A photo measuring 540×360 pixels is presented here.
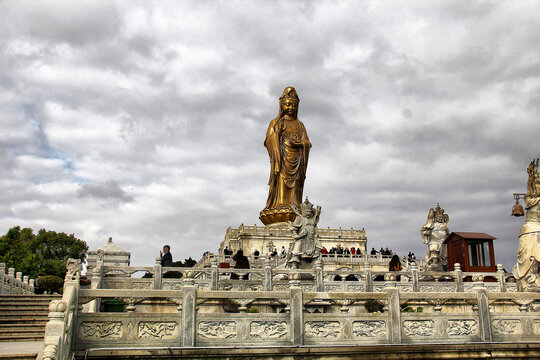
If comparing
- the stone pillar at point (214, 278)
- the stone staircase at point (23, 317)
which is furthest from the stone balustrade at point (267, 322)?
the stone pillar at point (214, 278)

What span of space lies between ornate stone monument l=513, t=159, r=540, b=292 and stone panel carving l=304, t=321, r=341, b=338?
5783 millimetres

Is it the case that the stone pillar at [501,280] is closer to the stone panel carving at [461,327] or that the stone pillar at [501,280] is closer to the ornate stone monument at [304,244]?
the ornate stone monument at [304,244]

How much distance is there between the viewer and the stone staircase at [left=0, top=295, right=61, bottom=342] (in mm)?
11597

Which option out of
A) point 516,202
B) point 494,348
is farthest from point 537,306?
point 516,202

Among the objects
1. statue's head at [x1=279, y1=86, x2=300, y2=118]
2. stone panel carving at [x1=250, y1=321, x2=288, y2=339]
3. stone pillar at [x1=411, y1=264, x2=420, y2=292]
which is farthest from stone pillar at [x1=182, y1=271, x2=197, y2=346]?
statue's head at [x1=279, y1=86, x2=300, y2=118]

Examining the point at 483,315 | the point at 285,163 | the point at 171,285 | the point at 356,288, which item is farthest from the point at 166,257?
the point at 285,163

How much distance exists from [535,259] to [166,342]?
8485mm

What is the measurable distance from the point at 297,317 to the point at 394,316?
1676mm

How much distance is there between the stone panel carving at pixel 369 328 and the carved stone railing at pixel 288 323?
2 cm

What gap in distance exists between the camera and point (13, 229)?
4500 cm

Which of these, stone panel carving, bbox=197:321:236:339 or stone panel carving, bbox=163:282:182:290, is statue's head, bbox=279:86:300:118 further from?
stone panel carving, bbox=197:321:236:339

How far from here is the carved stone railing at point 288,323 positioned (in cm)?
766

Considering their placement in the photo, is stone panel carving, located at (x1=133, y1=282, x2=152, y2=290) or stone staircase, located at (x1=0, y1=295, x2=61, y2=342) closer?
stone staircase, located at (x1=0, y1=295, x2=61, y2=342)

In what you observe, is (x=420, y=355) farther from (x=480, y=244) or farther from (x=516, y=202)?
(x=480, y=244)
